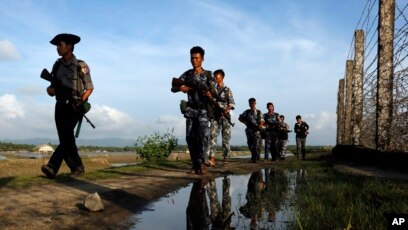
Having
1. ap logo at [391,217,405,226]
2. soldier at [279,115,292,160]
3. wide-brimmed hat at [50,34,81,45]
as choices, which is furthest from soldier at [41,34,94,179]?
soldier at [279,115,292,160]

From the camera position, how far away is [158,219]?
146 inches

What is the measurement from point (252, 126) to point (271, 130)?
2.80m

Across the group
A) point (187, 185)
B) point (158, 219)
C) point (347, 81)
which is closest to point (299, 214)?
point (158, 219)

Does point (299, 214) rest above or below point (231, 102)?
below

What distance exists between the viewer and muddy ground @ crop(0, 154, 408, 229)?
3366mm

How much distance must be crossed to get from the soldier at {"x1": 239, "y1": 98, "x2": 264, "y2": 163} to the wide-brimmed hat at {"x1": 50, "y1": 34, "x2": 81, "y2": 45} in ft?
25.7

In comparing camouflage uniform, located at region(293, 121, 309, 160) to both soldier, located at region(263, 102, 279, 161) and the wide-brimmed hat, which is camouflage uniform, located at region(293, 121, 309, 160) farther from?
the wide-brimmed hat

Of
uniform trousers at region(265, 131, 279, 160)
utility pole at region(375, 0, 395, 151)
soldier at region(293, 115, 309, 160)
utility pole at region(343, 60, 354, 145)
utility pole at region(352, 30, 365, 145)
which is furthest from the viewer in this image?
soldier at region(293, 115, 309, 160)

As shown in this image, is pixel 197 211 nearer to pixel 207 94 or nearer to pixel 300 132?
pixel 207 94

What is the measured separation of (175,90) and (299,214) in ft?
15.8

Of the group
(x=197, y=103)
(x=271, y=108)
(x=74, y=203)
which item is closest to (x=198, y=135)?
(x=197, y=103)

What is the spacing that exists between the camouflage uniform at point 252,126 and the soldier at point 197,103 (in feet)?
18.8

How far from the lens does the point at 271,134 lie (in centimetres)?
1630

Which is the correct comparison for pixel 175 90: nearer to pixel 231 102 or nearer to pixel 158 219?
pixel 231 102
